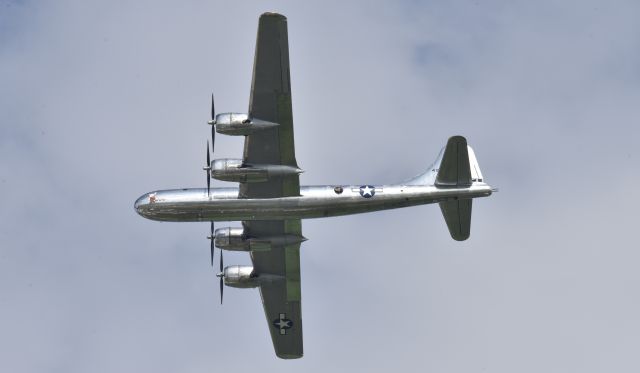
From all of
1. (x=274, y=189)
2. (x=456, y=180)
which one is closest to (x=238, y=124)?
(x=274, y=189)

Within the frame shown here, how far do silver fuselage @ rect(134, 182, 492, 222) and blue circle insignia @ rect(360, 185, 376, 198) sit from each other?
0.07 m

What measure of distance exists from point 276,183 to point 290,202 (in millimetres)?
1219

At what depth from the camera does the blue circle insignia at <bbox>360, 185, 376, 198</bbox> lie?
199 feet

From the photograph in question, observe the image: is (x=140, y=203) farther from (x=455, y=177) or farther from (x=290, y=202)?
(x=455, y=177)

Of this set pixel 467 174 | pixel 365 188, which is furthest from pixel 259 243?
pixel 467 174

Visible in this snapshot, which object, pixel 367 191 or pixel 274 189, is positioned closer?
pixel 367 191

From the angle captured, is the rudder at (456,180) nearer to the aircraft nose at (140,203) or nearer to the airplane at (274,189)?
the airplane at (274,189)

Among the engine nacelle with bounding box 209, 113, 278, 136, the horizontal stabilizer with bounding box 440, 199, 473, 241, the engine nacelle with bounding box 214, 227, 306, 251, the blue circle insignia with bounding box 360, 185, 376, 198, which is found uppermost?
the engine nacelle with bounding box 209, 113, 278, 136

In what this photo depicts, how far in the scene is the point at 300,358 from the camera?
68.6 m

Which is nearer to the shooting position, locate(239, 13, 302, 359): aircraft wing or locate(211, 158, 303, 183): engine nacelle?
locate(239, 13, 302, 359): aircraft wing

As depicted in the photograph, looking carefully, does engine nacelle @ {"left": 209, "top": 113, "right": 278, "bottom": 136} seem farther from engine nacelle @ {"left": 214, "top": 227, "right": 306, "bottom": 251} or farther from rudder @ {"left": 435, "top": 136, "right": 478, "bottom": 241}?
rudder @ {"left": 435, "top": 136, "right": 478, "bottom": 241}

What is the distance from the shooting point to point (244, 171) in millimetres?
59938

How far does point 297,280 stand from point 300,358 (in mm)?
4765

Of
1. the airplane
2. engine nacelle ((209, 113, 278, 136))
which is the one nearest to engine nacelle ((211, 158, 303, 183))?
the airplane
